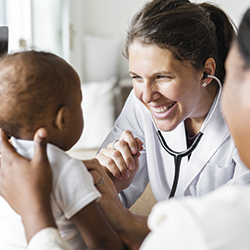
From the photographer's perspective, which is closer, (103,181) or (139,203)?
(103,181)

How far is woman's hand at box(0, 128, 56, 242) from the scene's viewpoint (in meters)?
0.71

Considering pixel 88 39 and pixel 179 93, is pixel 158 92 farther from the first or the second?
pixel 88 39

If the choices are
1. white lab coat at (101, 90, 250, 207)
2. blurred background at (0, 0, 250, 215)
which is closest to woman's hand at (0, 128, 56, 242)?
white lab coat at (101, 90, 250, 207)

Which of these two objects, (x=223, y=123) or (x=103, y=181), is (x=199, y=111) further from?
(x=103, y=181)

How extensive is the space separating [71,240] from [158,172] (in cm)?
64

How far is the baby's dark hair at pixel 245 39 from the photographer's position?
59 cm

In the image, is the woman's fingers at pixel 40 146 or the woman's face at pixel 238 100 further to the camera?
the woman's fingers at pixel 40 146

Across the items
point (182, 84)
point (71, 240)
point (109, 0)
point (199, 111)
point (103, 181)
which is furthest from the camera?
point (109, 0)

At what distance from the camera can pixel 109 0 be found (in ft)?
13.7

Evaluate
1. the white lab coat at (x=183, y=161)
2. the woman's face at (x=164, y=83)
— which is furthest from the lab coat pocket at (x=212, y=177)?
the woman's face at (x=164, y=83)

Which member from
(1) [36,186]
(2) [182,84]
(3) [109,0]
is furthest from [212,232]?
(3) [109,0]

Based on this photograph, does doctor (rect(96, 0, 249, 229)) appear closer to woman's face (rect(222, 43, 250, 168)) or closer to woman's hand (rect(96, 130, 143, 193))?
woman's hand (rect(96, 130, 143, 193))

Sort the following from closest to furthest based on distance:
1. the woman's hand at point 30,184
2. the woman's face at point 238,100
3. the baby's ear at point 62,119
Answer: the woman's face at point 238,100 → the woman's hand at point 30,184 → the baby's ear at point 62,119

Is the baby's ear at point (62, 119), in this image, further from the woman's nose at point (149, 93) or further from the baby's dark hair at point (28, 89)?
the woman's nose at point (149, 93)
